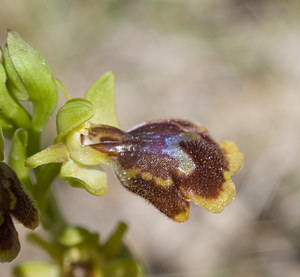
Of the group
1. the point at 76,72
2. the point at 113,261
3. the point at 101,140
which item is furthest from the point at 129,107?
the point at 101,140

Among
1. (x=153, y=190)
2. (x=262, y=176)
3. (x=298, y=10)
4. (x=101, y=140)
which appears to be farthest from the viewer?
(x=298, y=10)

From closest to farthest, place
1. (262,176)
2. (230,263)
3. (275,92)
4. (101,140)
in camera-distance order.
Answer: (101,140)
(230,263)
(262,176)
(275,92)

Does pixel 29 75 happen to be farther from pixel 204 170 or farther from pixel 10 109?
pixel 204 170

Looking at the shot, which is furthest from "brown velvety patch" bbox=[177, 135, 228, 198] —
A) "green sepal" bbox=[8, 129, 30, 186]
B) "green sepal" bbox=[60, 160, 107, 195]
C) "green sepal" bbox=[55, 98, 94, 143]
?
"green sepal" bbox=[8, 129, 30, 186]

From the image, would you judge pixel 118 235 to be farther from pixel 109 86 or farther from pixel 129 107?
pixel 129 107

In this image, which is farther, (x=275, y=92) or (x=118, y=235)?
(x=275, y=92)

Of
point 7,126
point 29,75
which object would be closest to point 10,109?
point 7,126

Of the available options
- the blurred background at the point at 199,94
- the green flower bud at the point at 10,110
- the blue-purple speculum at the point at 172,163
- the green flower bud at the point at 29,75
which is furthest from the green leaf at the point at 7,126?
the blurred background at the point at 199,94
